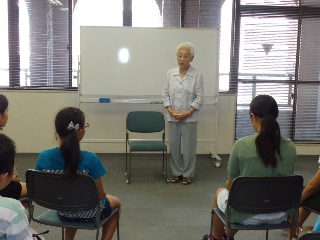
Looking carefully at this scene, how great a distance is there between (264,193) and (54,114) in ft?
13.0

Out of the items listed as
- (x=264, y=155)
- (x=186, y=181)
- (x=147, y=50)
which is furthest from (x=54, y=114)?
(x=264, y=155)

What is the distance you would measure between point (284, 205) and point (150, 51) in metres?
3.29

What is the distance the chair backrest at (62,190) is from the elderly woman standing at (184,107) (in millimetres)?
2307

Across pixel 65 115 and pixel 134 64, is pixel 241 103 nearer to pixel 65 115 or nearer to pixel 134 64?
pixel 134 64

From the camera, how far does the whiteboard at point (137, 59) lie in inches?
198

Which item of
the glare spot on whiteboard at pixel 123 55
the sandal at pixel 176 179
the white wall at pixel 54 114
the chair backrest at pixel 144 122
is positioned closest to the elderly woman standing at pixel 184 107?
the sandal at pixel 176 179

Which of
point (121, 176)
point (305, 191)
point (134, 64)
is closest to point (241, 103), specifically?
point (134, 64)

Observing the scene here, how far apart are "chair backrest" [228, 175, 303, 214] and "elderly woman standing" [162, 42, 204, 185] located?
219cm

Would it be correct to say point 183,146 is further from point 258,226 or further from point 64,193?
point 64,193

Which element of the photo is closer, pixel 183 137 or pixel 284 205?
pixel 284 205

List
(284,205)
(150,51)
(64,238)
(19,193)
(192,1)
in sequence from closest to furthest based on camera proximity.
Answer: (284,205), (19,193), (64,238), (150,51), (192,1)

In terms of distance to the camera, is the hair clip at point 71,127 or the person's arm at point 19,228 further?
the hair clip at point 71,127

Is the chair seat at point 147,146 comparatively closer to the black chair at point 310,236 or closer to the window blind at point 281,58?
the window blind at point 281,58

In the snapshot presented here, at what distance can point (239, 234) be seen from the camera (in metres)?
3.12
